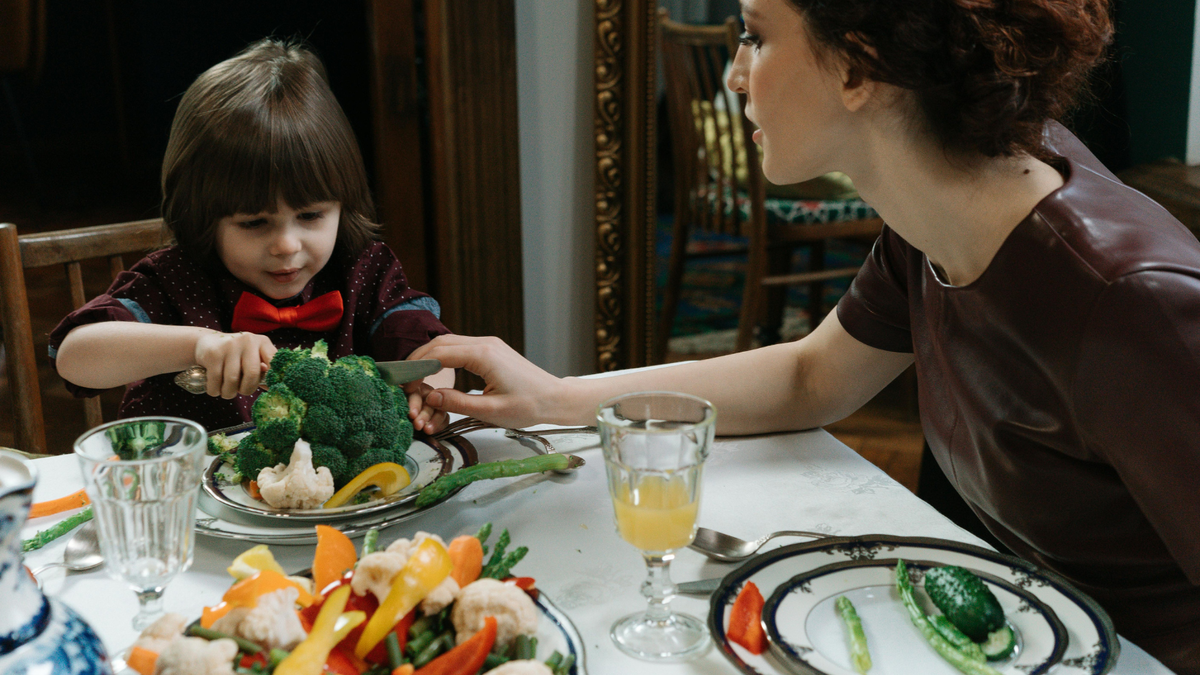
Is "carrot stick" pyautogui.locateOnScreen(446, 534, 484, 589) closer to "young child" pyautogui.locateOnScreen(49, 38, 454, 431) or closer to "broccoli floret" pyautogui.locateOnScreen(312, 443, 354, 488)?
"broccoli floret" pyautogui.locateOnScreen(312, 443, 354, 488)

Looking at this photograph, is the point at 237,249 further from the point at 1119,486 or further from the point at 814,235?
the point at 814,235

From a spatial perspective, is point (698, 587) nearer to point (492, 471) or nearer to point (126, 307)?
point (492, 471)

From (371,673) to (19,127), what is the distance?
10.6 feet

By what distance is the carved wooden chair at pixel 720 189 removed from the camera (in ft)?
8.84

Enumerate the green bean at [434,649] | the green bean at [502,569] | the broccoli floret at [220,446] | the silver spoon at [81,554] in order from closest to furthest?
the green bean at [434,649] → the green bean at [502,569] → the silver spoon at [81,554] → the broccoli floret at [220,446]

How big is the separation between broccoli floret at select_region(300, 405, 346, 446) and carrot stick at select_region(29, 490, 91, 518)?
0.74 feet

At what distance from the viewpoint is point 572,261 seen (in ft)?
9.30

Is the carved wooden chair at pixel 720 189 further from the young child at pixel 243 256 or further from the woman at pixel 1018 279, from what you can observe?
the woman at pixel 1018 279

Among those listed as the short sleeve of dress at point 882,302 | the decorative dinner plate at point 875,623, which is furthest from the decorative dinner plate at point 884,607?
the short sleeve of dress at point 882,302

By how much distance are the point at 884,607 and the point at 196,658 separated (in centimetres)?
52

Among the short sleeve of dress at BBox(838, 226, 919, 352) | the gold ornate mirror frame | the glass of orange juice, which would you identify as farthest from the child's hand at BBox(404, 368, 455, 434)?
the gold ornate mirror frame

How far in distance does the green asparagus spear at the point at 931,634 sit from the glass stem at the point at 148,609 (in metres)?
0.59

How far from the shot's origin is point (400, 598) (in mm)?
660

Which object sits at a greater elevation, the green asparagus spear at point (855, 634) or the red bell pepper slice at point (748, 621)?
the red bell pepper slice at point (748, 621)
